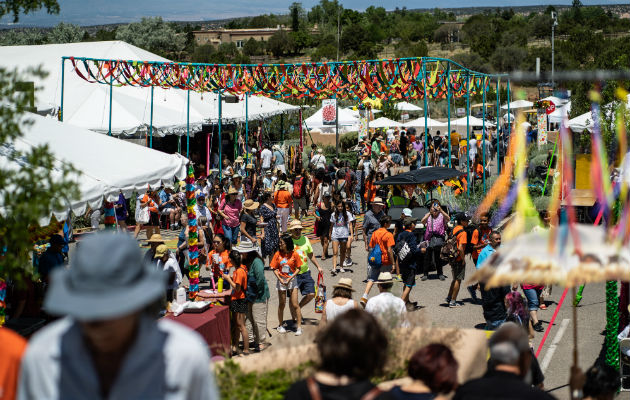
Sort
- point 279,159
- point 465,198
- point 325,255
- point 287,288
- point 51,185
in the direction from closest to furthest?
point 51,185, point 287,288, point 325,255, point 465,198, point 279,159

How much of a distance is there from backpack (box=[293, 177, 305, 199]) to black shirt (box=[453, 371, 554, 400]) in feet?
50.4

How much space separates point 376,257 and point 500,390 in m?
7.89

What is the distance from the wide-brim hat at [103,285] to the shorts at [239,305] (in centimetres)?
749

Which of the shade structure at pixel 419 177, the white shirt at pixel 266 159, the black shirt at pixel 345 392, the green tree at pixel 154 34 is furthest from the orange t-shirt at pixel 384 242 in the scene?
the green tree at pixel 154 34

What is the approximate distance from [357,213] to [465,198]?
2.89m

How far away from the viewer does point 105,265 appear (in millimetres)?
2312

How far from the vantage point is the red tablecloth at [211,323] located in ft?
28.5

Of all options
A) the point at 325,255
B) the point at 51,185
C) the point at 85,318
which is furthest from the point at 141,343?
the point at 325,255

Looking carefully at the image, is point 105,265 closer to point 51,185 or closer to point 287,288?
point 51,185

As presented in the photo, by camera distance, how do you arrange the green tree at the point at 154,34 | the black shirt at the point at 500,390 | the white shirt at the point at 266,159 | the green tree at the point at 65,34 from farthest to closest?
the green tree at the point at 154,34, the green tree at the point at 65,34, the white shirt at the point at 266,159, the black shirt at the point at 500,390

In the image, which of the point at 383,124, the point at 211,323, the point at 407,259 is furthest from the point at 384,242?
the point at 383,124

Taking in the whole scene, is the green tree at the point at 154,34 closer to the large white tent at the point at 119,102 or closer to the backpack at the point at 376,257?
the large white tent at the point at 119,102

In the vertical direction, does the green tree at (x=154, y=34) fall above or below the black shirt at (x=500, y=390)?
above

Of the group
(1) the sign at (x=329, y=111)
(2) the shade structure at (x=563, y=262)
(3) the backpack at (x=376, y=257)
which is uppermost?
(1) the sign at (x=329, y=111)
